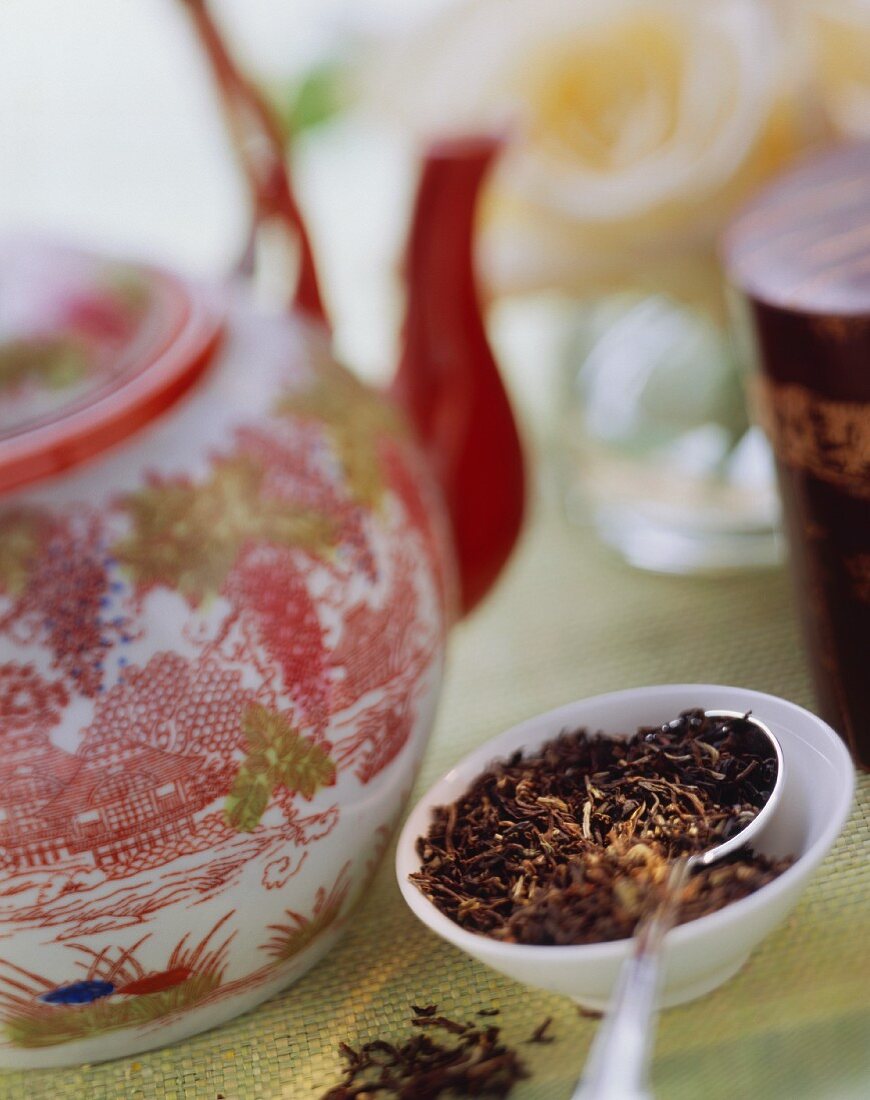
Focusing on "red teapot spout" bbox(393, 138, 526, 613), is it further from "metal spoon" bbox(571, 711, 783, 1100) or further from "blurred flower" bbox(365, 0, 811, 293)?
"metal spoon" bbox(571, 711, 783, 1100)

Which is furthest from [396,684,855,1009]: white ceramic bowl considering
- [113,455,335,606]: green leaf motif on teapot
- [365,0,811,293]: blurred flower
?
[365,0,811,293]: blurred flower

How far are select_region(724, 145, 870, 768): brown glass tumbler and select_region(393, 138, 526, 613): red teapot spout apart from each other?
0.19 metres

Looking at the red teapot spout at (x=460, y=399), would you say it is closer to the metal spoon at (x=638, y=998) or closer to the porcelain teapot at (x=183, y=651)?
the porcelain teapot at (x=183, y=651)

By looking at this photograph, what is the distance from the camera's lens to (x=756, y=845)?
1.35 feet

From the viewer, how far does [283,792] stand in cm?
45

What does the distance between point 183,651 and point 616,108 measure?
0.47 metres

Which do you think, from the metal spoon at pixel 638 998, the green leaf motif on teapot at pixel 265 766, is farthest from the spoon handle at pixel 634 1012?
the green leaf motif on teapot at pixel 265 766

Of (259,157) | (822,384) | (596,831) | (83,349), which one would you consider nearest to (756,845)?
(596,831)

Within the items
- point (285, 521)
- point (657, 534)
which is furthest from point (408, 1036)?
point (657, 534)

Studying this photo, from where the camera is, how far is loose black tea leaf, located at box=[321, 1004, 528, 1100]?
42 centimetres

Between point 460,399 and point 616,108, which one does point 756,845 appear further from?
point 616,108

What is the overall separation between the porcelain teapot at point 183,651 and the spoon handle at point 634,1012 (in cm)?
14

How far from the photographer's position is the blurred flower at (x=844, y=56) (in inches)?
27.2

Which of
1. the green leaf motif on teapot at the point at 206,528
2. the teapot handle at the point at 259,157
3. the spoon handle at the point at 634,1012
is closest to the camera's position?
the spoon handle at the point at 634,1012
